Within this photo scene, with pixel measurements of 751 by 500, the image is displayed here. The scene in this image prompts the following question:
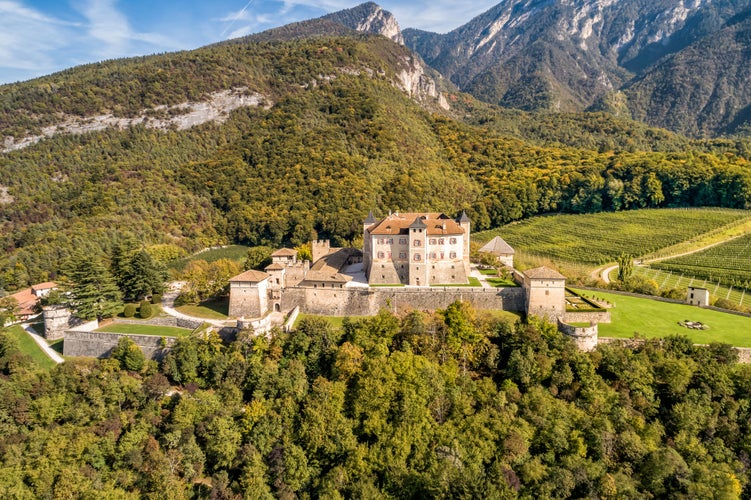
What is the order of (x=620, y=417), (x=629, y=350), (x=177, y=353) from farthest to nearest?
1. (x=177, y=353)
2. (x=629, y=350)
3. (x=620, y=417)

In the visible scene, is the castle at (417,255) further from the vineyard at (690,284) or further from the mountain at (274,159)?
the mountain at (274,159)

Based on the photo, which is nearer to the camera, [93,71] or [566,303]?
[566,303]

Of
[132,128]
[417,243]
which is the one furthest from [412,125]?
[417,243]

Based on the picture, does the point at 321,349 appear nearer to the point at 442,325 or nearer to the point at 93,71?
the point at 442,325

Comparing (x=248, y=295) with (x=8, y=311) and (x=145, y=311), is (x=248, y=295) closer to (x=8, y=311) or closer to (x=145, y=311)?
(x=145, y=311)

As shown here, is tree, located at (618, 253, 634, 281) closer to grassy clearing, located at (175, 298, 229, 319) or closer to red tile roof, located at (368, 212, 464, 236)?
red tile roof, located at (368, 212, 464, 236)

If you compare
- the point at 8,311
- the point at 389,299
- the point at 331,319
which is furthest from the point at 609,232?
the point at 8,311

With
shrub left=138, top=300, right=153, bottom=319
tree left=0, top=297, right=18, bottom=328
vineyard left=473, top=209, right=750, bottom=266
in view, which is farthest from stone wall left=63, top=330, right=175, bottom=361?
vineyard left=473, top=209, right=750, bottom=266
